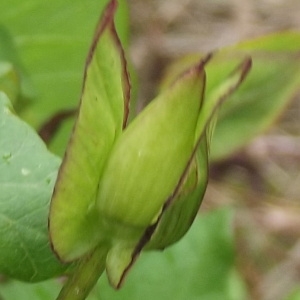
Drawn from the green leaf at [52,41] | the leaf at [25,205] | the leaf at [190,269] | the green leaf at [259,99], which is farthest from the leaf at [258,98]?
the leaf at [25,205]

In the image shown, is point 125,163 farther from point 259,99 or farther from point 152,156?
point 259,99

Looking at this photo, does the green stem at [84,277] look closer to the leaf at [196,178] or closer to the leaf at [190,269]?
the leaf at [196,178]

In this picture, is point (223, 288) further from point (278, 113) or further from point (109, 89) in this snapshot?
point (278, 113)

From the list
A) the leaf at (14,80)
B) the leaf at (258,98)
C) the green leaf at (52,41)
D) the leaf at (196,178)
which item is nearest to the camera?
the leaf at (196,178)

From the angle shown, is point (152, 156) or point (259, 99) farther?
point (259, 99)

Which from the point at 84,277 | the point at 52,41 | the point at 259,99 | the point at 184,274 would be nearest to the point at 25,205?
the point at 84,277

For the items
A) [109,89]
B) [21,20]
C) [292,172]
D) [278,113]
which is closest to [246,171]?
[292,172]
